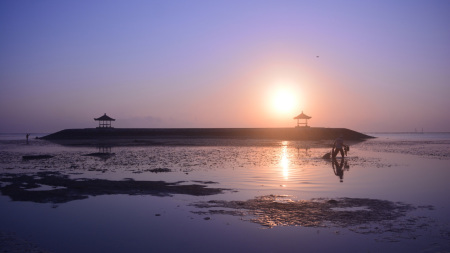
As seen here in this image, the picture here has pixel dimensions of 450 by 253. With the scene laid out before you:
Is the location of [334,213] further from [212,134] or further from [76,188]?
[212,134]

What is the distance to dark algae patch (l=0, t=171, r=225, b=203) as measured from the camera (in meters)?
12.2

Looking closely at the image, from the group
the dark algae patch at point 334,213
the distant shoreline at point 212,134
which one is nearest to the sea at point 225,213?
the dark algae patch at point 334,213

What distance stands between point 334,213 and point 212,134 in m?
70.2

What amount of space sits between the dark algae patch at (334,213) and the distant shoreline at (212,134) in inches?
2384

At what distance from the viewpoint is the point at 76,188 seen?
13.7m

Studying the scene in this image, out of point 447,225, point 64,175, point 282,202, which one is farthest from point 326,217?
point 64,175

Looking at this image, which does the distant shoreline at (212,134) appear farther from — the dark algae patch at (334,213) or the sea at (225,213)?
the dark algae patch at (334,213)

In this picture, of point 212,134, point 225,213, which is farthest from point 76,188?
point 212,134

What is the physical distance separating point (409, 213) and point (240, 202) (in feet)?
16.3

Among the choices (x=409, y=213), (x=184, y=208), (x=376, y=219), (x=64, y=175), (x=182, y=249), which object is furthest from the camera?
(x=64, y=175)

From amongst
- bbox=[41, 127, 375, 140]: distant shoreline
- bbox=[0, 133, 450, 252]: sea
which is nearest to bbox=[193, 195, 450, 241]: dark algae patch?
bbox=[0, 133, 450, 252]: sea

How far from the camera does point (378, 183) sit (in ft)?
48.4

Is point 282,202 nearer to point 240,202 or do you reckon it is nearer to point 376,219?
point 240,202

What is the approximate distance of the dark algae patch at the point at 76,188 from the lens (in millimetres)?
12242
